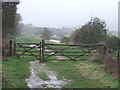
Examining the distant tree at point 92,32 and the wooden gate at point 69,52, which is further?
the distant tree at point 92,32

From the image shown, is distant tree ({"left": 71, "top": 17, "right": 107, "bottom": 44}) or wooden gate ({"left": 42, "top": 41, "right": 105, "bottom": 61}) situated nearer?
wooden gate ({"left": 42, "top": 41, "right": 105, "bottom": 61})

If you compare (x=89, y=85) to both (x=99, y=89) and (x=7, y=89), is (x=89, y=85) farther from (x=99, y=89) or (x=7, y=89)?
(x=7, y=89)

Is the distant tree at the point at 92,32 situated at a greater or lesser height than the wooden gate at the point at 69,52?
greater

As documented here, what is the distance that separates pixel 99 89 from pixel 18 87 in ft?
8.98

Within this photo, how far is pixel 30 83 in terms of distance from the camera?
9422 mm

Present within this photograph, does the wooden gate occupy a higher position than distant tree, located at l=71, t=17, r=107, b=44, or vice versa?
distant tree, located at l=71, t=17, r=107, b=44

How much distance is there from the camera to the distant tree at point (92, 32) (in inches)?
1291

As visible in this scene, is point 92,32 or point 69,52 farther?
point 92,32

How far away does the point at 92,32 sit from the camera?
33.0 meters

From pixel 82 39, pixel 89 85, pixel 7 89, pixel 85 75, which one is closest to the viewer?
pixel 7 89

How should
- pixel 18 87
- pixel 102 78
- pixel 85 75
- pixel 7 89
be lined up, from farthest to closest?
pixel 85 75 < pixel 102 78 < pixel 18 87 < pixel 7 89

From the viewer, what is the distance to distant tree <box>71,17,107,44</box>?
32.8m

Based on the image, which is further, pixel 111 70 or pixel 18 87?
pixel 111 70

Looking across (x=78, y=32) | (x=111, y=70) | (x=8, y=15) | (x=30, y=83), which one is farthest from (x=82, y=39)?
(x=30, y=83)
